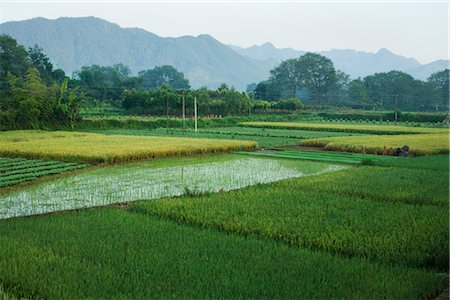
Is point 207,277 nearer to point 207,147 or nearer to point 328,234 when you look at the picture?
point 328,234

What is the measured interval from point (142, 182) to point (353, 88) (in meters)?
65.6

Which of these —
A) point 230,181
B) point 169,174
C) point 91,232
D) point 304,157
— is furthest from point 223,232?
point 304,157

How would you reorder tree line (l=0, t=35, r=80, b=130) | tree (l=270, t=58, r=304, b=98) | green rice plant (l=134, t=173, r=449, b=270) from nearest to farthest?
green rice plant (l=134, t=173, r=449, b=270) → tree line (l=0, t=35, r=80, b=130) → tree (l=270, t=58, r=304, b=98)

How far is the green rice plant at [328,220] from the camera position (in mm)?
6066

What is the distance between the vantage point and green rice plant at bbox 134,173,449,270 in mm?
6066

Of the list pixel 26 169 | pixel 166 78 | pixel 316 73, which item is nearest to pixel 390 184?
pixel 26 169

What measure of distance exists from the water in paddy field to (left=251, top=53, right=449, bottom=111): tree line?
48058 mm

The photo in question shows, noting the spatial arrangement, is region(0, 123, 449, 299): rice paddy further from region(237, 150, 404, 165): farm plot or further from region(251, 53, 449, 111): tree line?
region(251, 53, 449, 111): tree line

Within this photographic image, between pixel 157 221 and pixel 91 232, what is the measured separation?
1080mm

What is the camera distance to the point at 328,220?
747 cm

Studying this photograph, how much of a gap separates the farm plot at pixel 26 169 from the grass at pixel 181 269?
471 cm

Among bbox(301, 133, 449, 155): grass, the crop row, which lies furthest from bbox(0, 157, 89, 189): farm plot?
bbox(301, 133, 449, 155): grass

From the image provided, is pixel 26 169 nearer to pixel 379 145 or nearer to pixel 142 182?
pixel 142 182

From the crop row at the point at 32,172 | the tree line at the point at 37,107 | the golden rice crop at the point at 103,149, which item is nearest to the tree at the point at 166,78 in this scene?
the tree line at the point at 37,107
